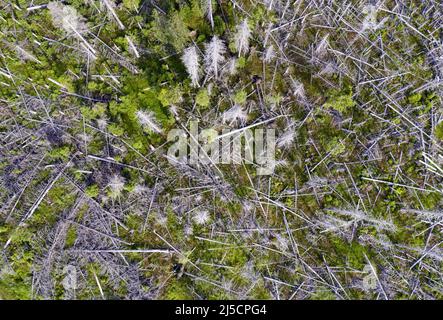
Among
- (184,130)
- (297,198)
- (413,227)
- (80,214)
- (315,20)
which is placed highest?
(315,20)

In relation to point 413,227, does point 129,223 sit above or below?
above

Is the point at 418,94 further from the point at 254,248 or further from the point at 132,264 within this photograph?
the point at 132,264

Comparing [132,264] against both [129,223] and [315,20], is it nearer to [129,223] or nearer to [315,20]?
[129,223]

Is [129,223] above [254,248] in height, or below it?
above

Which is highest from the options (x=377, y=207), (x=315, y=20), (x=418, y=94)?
(x=315, y=20)

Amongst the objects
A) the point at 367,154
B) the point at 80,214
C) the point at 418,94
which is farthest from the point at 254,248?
the point at 418,94

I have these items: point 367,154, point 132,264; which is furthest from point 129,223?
point 367,154
